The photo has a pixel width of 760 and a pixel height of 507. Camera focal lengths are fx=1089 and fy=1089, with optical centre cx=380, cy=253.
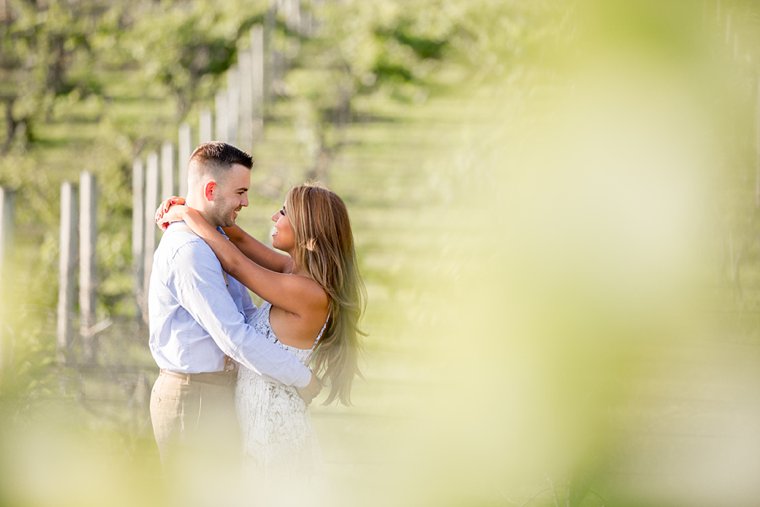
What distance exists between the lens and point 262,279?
1.92 meters

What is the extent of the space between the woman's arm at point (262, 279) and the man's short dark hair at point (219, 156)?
10 centimetres

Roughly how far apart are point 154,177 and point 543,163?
3549 mm

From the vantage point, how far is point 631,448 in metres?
0.64

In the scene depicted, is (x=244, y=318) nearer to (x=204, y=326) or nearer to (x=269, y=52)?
(x=204, y=326)

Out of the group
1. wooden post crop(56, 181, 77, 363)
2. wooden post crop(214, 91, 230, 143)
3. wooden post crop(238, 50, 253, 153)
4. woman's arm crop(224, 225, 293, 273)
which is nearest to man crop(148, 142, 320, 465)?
woman's arm crop(224, 225, 293, 273)

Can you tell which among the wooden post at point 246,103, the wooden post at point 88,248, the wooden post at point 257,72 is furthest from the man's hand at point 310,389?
the wooden post at point 257,72

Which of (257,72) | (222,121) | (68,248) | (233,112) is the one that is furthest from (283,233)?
(257,72)

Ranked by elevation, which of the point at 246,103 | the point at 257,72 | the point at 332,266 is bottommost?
the point at 332,266

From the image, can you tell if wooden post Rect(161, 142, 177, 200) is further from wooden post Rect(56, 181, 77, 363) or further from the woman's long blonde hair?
the woman's long blonde hair

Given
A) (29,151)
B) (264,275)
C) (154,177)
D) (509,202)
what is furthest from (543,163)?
(29,151)

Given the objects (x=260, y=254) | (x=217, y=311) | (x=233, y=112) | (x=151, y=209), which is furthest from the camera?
(x=233, y=112)

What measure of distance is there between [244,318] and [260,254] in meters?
0.30

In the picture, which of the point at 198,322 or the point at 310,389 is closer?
the point at 198,322

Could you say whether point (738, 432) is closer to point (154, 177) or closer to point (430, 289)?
point (430, 289)
